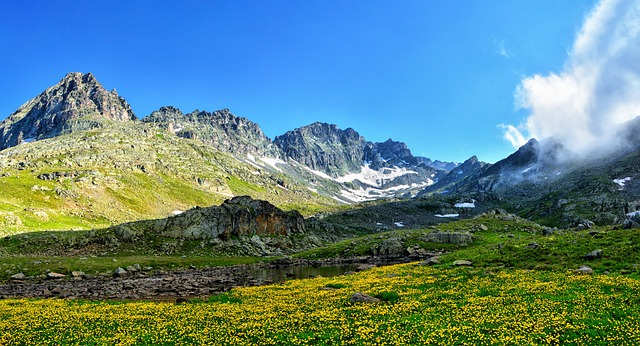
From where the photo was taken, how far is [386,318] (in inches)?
916

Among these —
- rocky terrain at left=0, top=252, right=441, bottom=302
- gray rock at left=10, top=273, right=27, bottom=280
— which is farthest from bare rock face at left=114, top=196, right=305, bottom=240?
gray rock at left=10, top=273, right=27, bottom=280

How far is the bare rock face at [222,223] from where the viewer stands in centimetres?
10281

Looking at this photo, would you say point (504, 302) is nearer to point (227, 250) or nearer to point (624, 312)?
point (624, 312)

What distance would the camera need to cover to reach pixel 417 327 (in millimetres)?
20328

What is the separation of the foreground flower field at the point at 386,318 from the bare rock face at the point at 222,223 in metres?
68.9

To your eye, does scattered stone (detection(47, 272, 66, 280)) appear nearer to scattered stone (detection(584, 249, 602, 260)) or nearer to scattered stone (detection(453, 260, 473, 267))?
scattered stone (detection(453, 260, 473, 267))

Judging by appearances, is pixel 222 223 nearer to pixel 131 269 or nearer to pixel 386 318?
pixel 131 269

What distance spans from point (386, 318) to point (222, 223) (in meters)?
95.9

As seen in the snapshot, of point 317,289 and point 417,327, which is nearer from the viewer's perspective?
point 417,327

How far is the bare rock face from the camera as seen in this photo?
102812mm

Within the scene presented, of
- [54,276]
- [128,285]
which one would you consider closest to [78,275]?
[54,276]

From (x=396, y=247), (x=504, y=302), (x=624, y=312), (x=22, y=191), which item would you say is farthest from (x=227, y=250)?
(x=22, y=191)

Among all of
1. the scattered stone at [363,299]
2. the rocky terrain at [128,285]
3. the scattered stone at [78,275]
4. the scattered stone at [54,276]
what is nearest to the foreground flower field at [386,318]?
the scattered stone at [363,299]

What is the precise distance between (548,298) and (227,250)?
294 feet
